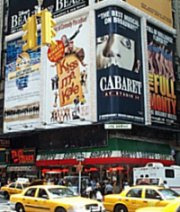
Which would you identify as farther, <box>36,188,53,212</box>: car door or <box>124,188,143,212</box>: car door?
<box>124,188,143,212</box>: car door

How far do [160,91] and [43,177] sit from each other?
13.7 m

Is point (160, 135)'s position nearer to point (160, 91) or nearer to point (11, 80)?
point (160, 91)

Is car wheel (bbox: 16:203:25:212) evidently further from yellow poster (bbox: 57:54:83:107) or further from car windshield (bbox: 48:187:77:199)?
yellow poster (bbox: 57:54:83:107)

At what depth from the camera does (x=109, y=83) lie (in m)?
35.4

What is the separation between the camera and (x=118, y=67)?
35781mm

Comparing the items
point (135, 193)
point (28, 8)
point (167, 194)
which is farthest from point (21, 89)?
point (167, 194)

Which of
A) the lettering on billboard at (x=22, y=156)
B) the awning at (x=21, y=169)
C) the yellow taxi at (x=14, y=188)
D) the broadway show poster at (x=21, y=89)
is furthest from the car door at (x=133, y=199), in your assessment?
the lettering on billboard at (x=22, y=156)

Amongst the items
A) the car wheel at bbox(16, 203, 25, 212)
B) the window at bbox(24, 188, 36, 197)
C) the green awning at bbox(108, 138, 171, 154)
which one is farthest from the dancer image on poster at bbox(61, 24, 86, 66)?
the car wheel at bbox(16, 203, 25, 212)

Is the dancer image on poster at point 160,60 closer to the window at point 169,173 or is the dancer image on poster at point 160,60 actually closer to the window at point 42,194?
the window at point 169,173

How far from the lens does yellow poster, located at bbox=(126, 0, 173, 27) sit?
1633 inches

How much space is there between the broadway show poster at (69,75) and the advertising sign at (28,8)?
1751 millimetres

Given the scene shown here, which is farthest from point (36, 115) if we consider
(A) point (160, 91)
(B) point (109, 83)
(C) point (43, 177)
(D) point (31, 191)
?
(D) point (31, 191)

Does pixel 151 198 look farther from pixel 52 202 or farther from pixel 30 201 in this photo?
pixel 30 201

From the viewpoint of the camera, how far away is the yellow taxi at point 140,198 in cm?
1731
